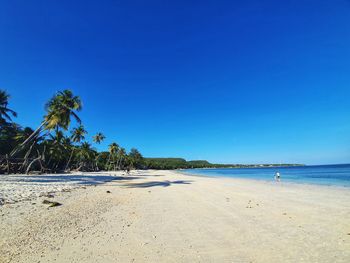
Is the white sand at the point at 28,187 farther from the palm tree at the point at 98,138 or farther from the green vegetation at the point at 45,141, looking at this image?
the palm tree at the point at 98,138

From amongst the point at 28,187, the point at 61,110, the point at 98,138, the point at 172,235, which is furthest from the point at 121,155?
the point at 172,235

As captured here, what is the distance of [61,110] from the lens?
102ft

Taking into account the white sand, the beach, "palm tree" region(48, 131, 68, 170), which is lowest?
the beach

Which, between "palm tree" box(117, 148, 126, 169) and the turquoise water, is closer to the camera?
the turquoise water

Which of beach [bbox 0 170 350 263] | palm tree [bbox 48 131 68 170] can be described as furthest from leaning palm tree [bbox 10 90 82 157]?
beach [bbox 0 170 350 263]

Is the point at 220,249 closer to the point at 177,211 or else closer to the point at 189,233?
the point at 189,233

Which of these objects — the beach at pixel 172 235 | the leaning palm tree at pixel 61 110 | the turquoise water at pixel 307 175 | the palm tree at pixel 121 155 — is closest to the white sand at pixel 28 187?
the beach at pixel 172 235

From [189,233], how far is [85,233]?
8.94 feet

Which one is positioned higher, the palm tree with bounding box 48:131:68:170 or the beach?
the palm tree with bounding box 48:131:68:170

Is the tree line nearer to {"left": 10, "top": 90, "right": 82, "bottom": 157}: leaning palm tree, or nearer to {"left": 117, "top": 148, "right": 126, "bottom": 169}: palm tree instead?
{"left": 10, "top": 90, "right": 82, "bottom": 157}: leaning palm tree

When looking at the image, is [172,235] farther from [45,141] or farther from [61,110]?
[45,141]

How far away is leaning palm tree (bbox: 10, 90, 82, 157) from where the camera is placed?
98.3 ft

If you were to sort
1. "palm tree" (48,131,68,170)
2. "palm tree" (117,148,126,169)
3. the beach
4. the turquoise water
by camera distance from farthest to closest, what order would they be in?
"palm tree" (117,148,126,169)
"palm tree" (48,131,68,170)
the turquoise water
the beach

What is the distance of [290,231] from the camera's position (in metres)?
6.17
